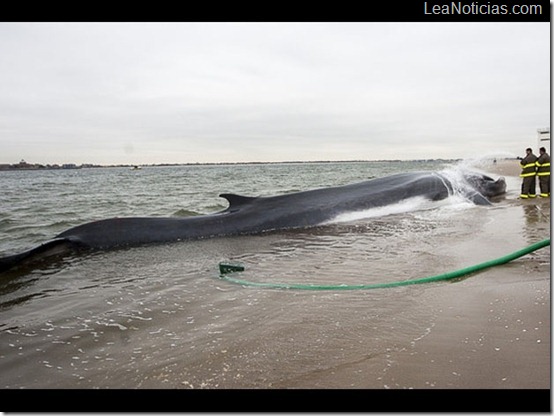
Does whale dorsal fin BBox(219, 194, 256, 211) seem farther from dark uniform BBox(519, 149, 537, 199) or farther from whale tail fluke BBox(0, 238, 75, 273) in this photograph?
dark uniform BBox(519, 149, 537, 199)

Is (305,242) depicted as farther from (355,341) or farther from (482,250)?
(355,341)

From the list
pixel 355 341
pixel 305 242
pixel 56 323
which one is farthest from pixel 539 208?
pixel 56 323

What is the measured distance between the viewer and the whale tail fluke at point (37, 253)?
22.0ft

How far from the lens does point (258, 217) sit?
9.48 metres

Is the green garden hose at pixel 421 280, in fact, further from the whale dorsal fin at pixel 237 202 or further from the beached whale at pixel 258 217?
the whale dorsal fin at pixel 237 202

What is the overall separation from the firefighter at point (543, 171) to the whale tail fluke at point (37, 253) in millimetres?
13863

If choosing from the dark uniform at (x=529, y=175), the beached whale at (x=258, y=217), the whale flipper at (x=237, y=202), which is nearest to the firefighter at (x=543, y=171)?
the dark uniform at (x=529, y=175)

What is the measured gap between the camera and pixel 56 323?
165 inches

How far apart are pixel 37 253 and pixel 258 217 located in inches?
173

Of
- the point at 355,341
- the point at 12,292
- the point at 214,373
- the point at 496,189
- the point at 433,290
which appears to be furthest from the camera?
the point at 496,189

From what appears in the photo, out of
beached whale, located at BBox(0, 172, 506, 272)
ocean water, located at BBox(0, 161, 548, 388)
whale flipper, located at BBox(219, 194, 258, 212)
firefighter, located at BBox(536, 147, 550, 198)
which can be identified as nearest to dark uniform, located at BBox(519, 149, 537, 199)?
firefighter, located at BBox(536, 147, 550, 198)

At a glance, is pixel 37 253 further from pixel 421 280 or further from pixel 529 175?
pixel 529 175
